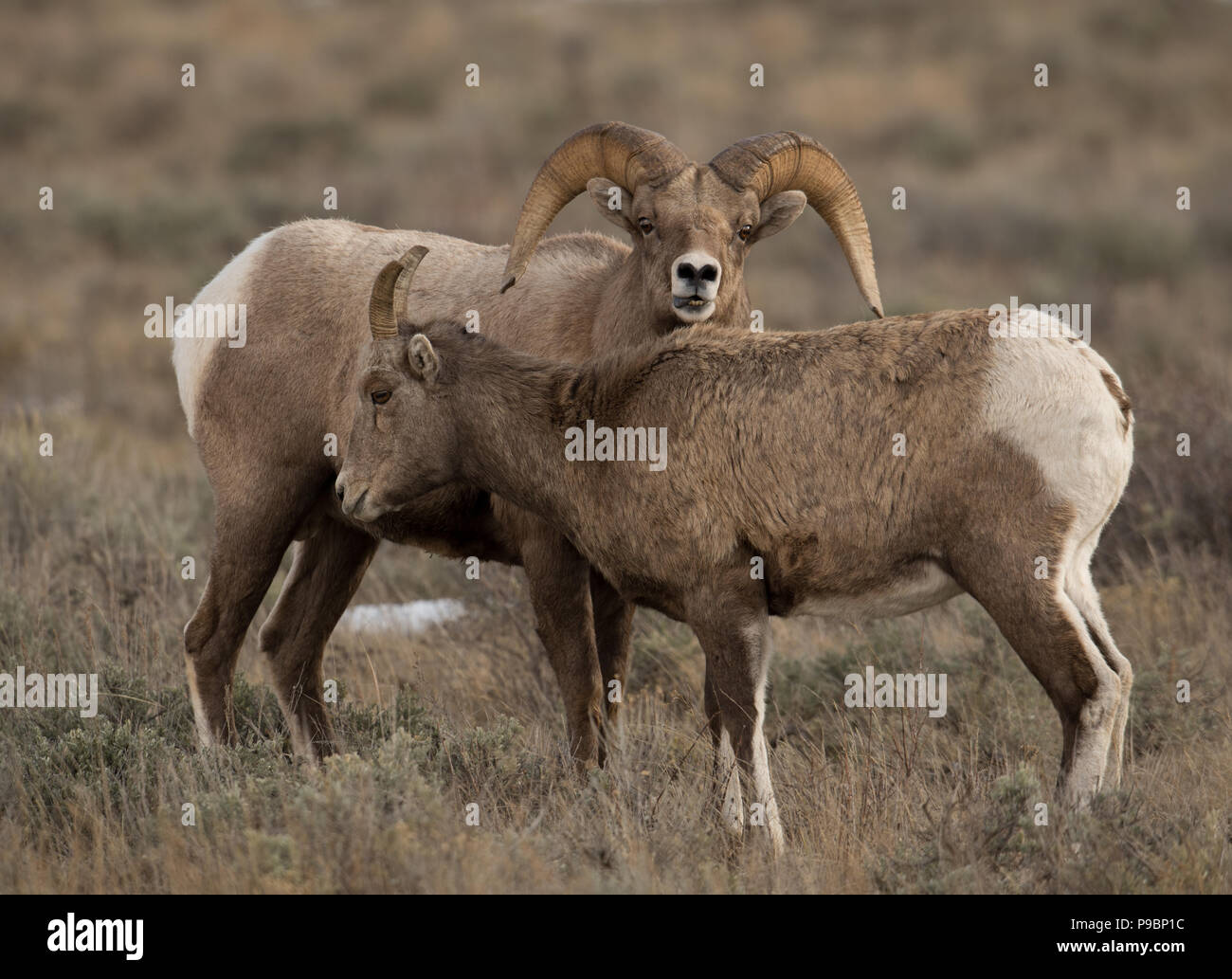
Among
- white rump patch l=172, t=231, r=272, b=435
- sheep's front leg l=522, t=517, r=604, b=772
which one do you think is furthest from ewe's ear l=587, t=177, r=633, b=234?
white rump patch l=172, t=231, r=272, b=435

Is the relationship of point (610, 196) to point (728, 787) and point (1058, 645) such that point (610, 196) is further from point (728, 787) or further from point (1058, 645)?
point (1058, 645)

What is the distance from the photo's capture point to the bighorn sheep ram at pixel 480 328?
6.06m

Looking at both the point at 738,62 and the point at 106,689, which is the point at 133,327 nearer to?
the point at 106,689

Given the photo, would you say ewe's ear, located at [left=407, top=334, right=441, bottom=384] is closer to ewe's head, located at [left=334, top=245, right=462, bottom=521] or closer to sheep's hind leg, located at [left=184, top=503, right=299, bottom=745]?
ewe's head, located at [left=334, top=245, right=462, bottom=521]

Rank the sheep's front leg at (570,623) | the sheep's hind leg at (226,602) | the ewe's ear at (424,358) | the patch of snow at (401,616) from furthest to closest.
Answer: the patch of snow at (401,616) < the sheep's hind leg at (226,602) < the sheep's front leg at (570,623) < the ewe's ear at (424,358)

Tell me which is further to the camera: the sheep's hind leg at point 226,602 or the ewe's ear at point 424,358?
the sheep's hind leg at point 226,602

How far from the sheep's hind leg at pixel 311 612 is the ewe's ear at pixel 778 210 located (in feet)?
→ 8.16

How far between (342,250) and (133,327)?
13765 millimetres

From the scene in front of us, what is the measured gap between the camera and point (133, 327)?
19500 mm

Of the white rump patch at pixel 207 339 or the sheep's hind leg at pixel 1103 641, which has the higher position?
the white rump patch at pixel 207 339

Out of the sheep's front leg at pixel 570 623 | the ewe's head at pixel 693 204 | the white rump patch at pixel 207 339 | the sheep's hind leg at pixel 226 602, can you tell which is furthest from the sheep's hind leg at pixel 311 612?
the ewe's head at pixel 693 204

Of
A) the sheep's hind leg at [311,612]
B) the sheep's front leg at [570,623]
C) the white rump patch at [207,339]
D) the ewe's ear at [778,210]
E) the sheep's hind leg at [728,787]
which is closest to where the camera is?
the sheep's hind leg at [728,787]

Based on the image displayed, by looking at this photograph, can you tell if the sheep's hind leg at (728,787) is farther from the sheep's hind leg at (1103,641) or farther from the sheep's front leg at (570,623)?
the sheep's hind leg at (1103,641)
